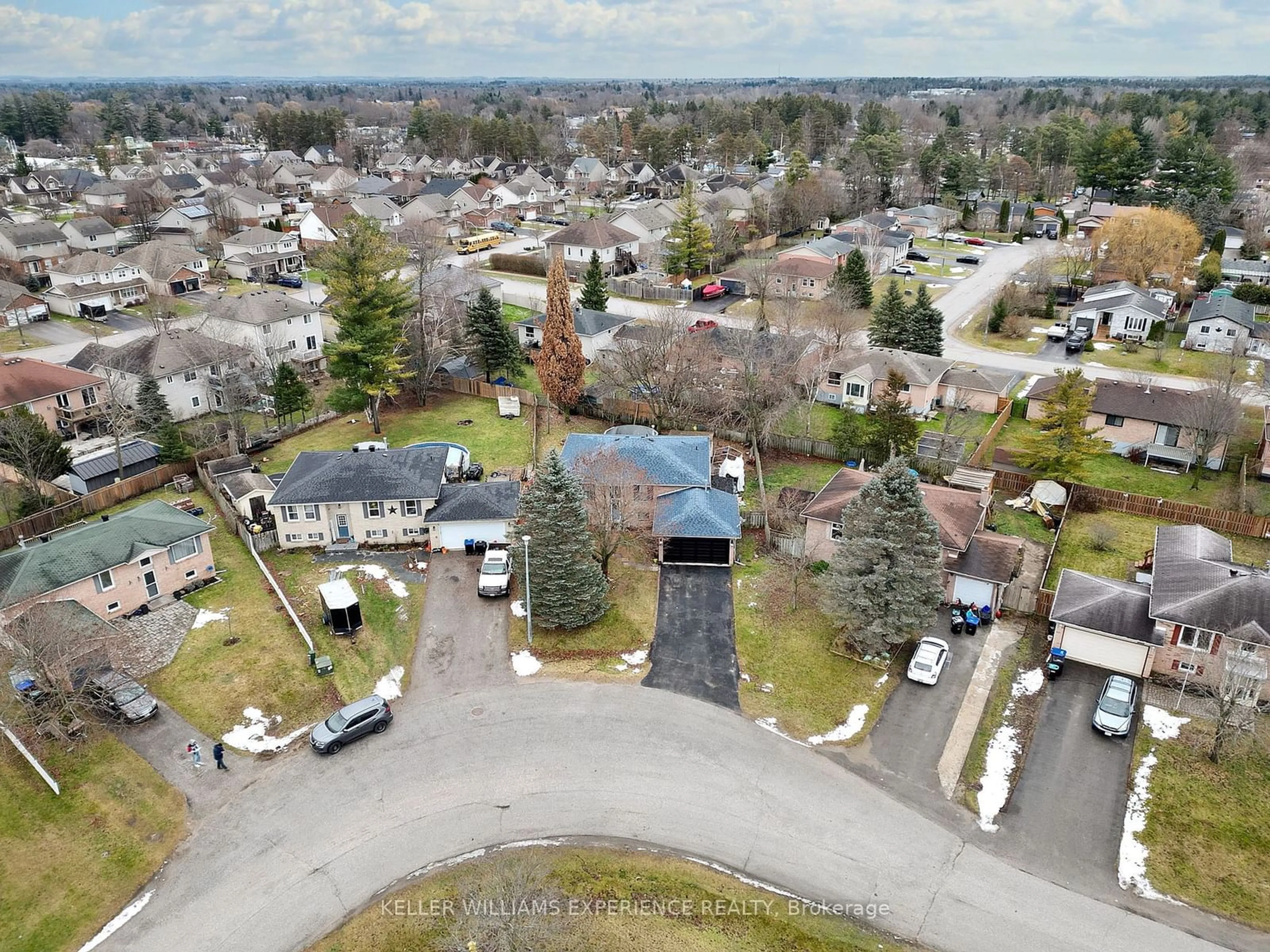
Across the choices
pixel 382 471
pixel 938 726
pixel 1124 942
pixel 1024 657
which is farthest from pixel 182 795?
pixel 1024 657

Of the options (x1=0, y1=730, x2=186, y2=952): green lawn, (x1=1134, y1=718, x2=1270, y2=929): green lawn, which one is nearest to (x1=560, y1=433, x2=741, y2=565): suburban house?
(x1=1134, y1=718, x2=1270, y2=929): green lawn

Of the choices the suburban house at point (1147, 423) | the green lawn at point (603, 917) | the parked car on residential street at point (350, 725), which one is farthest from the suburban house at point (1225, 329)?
the parked car on residential street at point (350, 725)

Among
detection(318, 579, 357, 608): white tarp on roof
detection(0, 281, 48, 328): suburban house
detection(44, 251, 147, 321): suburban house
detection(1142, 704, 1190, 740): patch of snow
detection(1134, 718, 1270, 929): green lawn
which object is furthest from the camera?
detection(44, 251, 147, 321): suburban house

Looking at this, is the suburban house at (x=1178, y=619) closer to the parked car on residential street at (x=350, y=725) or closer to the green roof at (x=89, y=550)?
the parked car on residential street at (x=350, y=725)

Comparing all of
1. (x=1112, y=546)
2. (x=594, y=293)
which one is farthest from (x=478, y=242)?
(x=1112, y=546)

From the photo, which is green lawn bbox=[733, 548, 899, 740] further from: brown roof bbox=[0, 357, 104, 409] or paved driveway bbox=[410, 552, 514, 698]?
brown roof bbox=[0, 357, 104, 409]

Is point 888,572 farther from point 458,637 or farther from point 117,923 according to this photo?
point 117,923
